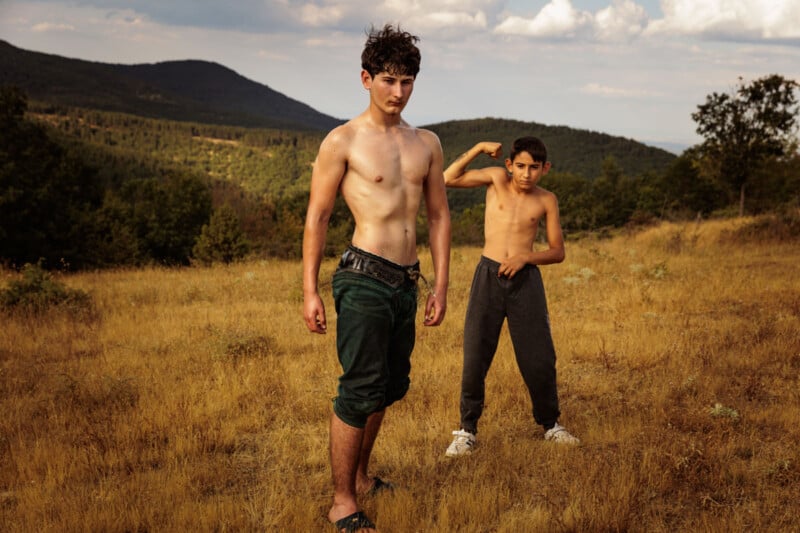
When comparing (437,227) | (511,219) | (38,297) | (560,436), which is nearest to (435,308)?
(437,227)

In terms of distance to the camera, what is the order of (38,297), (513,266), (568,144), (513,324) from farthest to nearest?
(568,144), (38,297), (513,324), (513,266)

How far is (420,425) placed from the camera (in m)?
4.90

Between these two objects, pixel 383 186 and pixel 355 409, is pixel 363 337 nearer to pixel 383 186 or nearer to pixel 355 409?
pixel 355 409

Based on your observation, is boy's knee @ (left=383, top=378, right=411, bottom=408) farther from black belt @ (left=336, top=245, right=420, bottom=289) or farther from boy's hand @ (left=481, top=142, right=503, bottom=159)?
boy's hand @ (left=481, top=142, right=503, bottom=159)

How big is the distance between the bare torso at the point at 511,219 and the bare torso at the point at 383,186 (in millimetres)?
1366

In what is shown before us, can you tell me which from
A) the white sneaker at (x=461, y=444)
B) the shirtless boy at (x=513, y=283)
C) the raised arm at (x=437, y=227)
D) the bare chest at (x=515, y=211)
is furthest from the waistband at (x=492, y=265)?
the white sneaker at (x=461, y=444)

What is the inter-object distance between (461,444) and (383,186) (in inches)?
86.9

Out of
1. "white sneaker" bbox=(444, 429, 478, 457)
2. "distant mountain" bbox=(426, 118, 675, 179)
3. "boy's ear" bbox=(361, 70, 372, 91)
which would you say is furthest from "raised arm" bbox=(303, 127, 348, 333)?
"distant mountain" bbox=(426, 118, 675, 179)

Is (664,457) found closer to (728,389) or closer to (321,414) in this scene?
(728,389)

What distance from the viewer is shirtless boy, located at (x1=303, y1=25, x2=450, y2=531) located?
2924 millimetres

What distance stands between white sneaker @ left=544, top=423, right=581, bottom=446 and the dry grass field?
0.12 m

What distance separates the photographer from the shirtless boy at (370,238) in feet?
9.59

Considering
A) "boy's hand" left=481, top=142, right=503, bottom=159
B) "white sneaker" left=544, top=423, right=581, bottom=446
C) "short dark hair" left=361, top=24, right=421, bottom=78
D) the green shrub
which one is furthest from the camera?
the green shrub

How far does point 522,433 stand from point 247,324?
16.7ft
